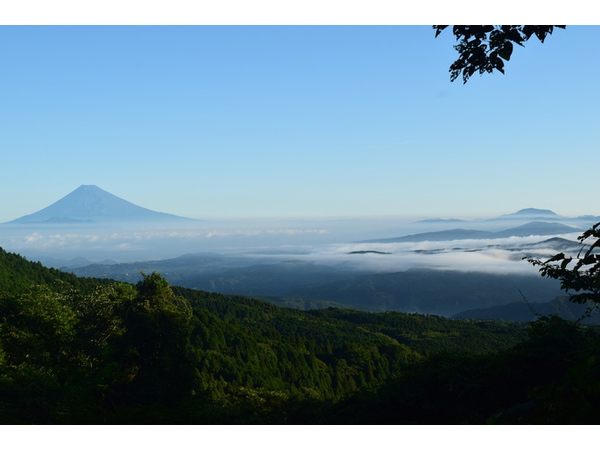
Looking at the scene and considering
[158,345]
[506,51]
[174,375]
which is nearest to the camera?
[506,51]

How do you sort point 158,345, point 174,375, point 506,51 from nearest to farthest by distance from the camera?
1. point 506,51
2. point 174,375
3. point 158,345

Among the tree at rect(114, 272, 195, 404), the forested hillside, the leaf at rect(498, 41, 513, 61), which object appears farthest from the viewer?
the tree at rect(114, 272, 195, 404)

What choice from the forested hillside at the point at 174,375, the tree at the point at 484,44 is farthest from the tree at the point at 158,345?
the tree at the point at 484,44

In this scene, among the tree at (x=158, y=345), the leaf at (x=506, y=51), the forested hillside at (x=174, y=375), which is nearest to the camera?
the leaf at (x=506, y=51)

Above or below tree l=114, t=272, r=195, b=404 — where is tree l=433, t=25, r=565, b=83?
above

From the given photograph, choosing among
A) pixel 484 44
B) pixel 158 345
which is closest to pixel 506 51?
pixel 484 44

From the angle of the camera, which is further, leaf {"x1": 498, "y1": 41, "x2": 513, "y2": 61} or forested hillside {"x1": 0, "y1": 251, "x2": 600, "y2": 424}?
forested hillside {"x1": 0, "y1": 251, "x2": 600, "y2": 424}

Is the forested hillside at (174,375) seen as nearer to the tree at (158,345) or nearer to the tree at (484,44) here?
the tree at (158,345)

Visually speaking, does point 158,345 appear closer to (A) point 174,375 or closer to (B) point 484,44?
(A) point 174,375

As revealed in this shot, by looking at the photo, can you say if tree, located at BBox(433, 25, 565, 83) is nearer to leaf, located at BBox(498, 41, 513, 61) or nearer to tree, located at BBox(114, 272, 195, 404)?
leaf, located at BBox(498, 41, 513, 61)

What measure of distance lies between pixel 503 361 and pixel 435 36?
34.6 feet

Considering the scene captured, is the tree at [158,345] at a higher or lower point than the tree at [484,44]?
lower

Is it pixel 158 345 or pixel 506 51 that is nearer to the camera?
pixel 506 51

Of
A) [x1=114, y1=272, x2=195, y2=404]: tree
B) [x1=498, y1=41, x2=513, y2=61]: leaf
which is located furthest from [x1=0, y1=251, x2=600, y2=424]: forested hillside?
[x1=498, y1=41, x2=513, y2=61]: leaf
